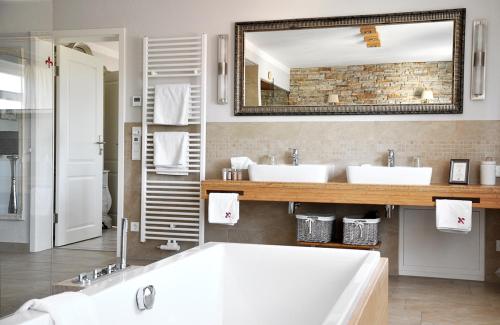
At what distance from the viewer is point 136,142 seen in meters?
5.48

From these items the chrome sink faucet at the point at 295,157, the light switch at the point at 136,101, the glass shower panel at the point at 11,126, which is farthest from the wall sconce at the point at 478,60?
the glass shower panel at the point at 11,126

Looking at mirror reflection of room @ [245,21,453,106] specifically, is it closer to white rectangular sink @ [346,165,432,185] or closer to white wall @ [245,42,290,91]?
white wall @ [245,42,290,91]

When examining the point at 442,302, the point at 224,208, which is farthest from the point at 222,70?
the point at 442,302

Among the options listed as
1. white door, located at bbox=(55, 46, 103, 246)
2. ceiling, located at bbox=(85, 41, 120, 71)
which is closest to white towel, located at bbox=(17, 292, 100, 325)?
white door, located at bbox=(55, 46, 103, 246)

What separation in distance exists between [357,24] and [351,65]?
35cm

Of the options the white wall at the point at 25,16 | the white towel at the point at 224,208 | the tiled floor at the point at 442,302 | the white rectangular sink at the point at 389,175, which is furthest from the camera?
the white towel at the point at 224,208

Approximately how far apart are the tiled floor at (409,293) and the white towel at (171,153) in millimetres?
1089

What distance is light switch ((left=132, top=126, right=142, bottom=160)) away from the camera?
5.48 meters

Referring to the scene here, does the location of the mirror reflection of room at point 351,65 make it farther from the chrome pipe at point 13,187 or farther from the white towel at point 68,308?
the white towel at point 68,308

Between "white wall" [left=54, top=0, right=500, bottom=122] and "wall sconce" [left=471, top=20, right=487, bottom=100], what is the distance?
5 centimetres

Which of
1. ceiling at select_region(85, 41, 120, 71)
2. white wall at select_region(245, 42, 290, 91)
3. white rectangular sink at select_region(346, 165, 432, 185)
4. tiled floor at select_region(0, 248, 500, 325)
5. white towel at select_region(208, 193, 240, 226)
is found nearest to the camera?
tiled floor at select_region(0, 248, 500, 325)

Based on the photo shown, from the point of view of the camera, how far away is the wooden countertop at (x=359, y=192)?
423 cm

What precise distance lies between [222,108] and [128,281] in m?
3.16

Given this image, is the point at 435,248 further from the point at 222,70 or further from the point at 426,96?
the point at 222,70
